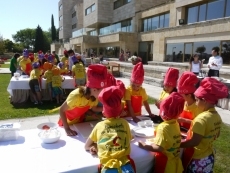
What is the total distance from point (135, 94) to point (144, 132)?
1.12 meters

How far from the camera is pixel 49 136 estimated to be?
7.55 ft

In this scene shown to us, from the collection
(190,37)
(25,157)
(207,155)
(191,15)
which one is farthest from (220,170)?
(191,15)

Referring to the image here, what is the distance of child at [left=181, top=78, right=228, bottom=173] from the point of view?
2184 millimetres

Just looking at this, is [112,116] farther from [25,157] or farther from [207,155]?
[207,155]

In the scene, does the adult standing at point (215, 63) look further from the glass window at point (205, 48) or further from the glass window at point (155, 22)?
the glass window at point (155, 22)

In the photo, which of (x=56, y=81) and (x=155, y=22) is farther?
(x=155, y=22)

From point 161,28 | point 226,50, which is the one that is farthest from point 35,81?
point 161,28

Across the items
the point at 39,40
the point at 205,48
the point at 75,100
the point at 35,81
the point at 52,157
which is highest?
the point at 39,40

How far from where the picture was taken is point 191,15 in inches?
707

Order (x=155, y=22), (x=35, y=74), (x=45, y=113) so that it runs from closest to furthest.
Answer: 1. (x=45, y=113)
2. (x=35, y=74)
3. (x=155, y=22)

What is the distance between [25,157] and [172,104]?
62.0 inches

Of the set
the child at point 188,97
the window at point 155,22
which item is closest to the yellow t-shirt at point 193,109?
the child at point 188,97

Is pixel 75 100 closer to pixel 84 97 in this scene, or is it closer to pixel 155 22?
pixel 84 97

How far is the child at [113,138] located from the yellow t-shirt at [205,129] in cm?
82
